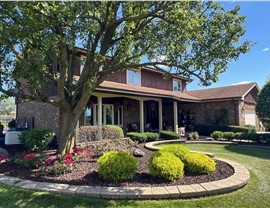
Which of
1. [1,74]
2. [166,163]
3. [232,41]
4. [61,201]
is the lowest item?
[61,201]

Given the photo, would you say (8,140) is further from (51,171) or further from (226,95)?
(226,95)

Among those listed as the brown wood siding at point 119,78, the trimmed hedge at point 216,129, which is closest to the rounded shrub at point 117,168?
the brown wood siding at point 119,78

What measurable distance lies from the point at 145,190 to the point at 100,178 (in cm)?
151

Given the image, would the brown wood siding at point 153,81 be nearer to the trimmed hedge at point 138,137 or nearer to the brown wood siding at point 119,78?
the brown wood siding at point 119,78

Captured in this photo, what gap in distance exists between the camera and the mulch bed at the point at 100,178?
539cm

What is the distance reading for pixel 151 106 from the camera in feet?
69.9

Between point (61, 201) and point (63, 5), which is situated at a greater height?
point (63, 5)

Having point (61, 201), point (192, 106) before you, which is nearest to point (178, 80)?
point (192, 106)

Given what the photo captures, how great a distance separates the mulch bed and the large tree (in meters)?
1.69

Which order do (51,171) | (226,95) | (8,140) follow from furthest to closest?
1. (226,95)
2. (8,140)
3. (51,171)

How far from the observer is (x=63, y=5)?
17.2 feet

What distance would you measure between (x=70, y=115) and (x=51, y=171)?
7.89 ft

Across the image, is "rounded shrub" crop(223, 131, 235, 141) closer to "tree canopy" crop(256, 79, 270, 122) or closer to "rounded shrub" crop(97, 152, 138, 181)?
"tree canopy" crop(256, 79, 270, 122)

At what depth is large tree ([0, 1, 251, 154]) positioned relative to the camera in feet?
19.3
